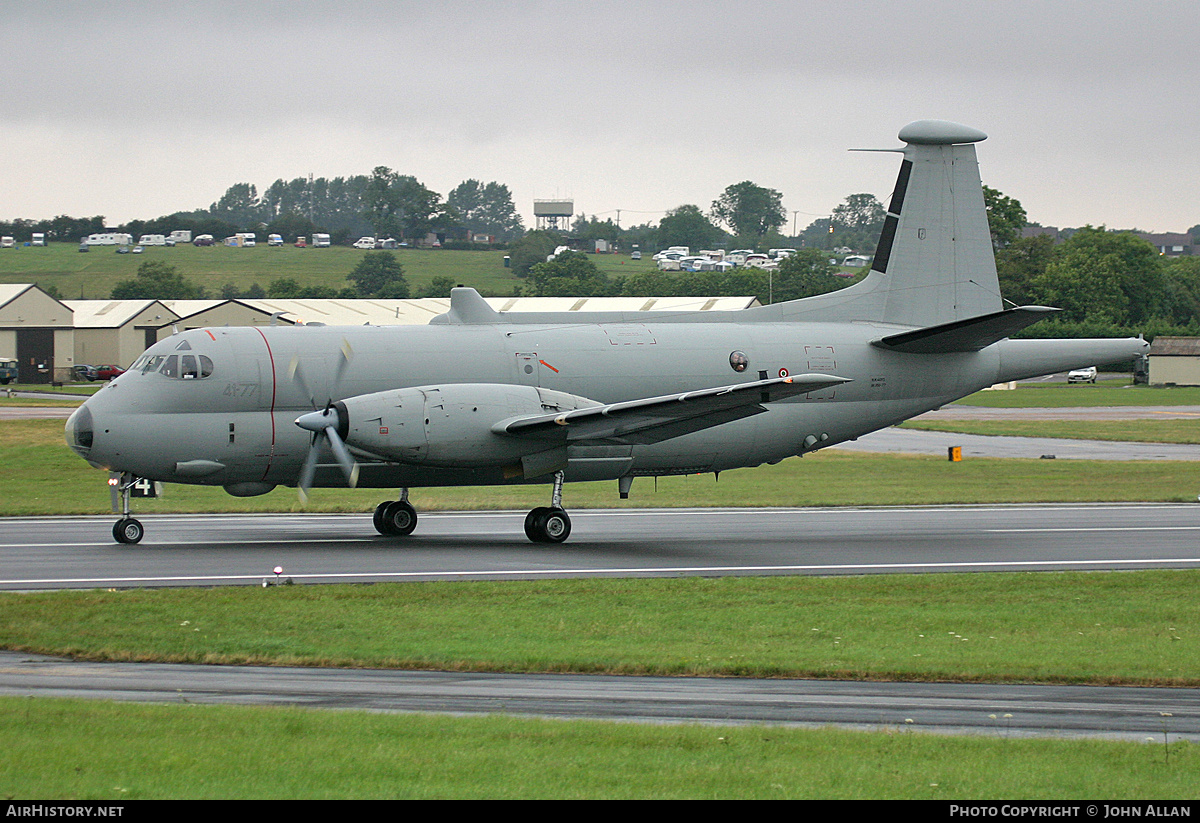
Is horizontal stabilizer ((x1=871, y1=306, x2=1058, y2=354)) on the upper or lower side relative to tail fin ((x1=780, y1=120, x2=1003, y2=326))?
lower

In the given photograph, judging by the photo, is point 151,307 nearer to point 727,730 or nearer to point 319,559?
point 319,559

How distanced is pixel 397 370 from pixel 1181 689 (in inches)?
646

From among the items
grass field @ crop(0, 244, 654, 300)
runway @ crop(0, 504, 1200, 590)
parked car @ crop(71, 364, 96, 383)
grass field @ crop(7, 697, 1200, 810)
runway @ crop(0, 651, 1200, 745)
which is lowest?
runway @ crop(0, 504, 1200, 590)

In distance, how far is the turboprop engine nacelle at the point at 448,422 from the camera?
22.6 meters

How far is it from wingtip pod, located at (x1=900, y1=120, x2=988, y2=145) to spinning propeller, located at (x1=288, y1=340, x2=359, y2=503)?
14.7 metres

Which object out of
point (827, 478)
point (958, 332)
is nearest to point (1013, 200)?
point (827, 478)

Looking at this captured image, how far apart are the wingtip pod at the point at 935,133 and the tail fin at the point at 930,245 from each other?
24 mm

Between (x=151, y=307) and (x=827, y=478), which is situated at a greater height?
(x=151, y=307)

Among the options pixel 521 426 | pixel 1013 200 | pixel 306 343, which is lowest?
pixel 521 426

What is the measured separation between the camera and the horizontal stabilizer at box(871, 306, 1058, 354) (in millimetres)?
25991

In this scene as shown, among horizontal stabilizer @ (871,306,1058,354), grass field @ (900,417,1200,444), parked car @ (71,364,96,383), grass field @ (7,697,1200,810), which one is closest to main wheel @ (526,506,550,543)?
horizontal stabilizer @ (871,306,1058,354)

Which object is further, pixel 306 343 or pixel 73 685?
pixel 306 343

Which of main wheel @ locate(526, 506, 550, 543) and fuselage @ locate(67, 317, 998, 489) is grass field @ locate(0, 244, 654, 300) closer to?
fuselage @ locate(67, 317, 998, 489)

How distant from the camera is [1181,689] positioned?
42.8 ft
